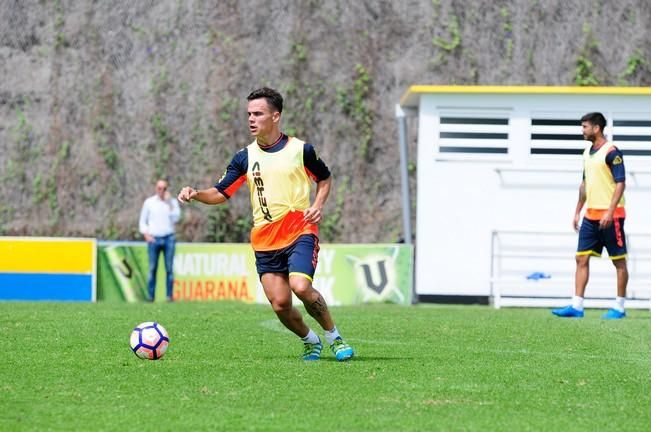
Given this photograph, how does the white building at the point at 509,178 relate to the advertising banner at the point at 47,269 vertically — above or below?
above

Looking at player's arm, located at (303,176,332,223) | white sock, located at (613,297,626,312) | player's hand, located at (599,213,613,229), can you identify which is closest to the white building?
white sock, located at (613,297,626,312)

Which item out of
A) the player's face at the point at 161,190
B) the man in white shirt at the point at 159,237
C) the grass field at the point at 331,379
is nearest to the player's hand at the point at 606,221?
the grass field at the point at 331,379

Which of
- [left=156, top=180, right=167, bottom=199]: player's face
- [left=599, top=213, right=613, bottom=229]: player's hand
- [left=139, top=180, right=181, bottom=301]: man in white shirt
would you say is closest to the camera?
[left=599, top=213, right=613, bottom=229]: player's hand

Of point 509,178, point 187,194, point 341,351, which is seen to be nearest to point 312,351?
point 341,351

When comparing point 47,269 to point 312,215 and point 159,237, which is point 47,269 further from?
point 312,215

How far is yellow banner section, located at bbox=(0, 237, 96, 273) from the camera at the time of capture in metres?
22.0

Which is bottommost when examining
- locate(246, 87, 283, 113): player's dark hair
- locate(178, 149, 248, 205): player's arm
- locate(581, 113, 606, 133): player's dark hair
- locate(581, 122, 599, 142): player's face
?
locate(178, 149, 248, 205): player's arm

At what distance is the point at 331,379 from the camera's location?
876 cm

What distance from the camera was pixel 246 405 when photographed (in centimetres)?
752

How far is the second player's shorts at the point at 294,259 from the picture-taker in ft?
32.4

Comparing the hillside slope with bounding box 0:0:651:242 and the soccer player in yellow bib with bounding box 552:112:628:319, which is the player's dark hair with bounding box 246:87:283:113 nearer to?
the soccer player in yellow bib with bounding box 552:112:628:319

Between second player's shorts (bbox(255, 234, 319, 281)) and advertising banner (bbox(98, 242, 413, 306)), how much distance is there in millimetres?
11377

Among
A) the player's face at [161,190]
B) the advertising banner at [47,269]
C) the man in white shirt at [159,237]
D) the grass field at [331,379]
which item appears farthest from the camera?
the player's face at [161,190]

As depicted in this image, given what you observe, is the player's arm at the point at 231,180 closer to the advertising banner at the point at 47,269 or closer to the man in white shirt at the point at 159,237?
the man in white shirt at the point at 159,237
